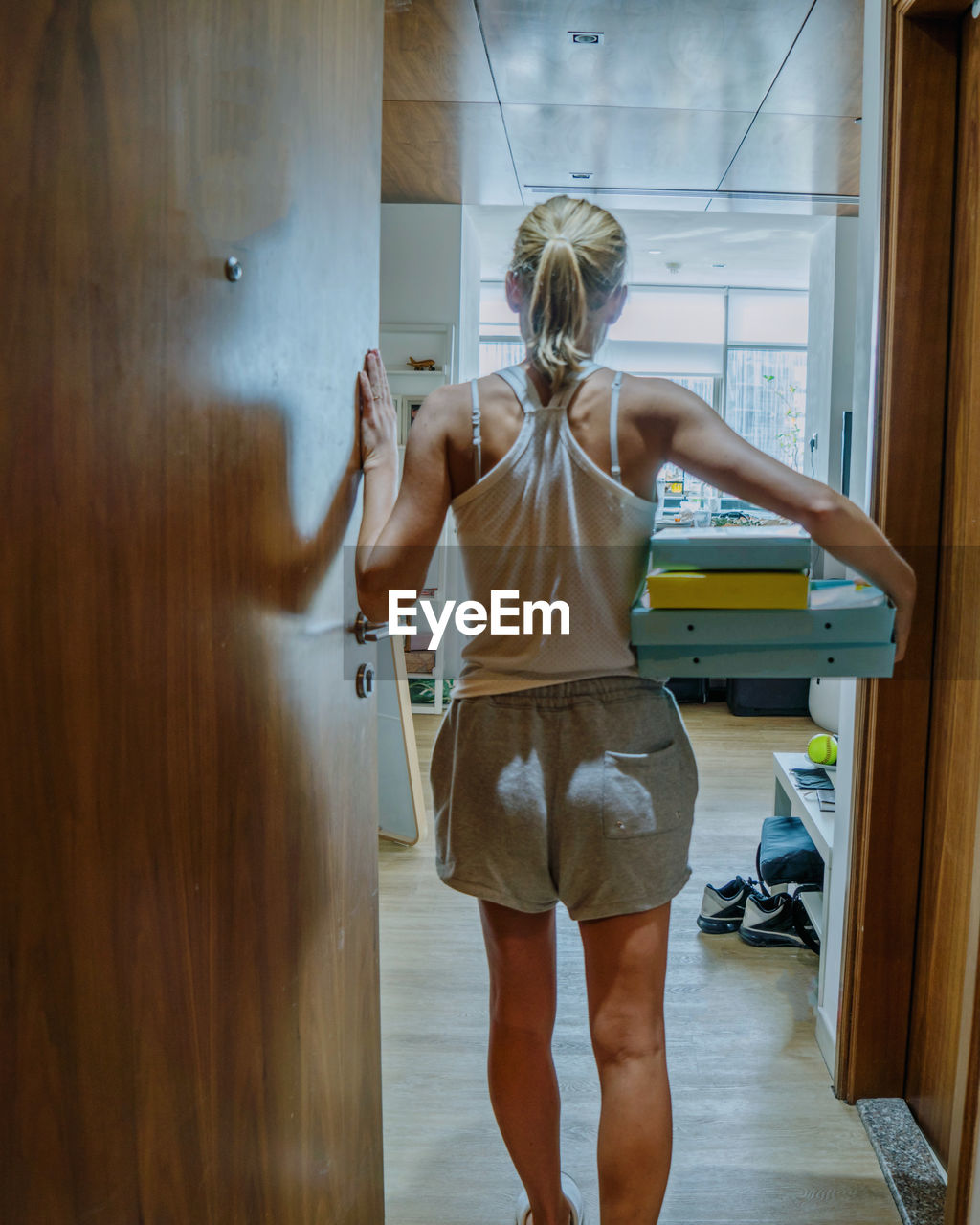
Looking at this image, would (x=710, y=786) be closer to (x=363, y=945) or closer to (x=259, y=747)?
(x=363, y=945)

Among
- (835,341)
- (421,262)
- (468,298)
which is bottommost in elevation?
(835,341)

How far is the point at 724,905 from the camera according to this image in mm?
2695

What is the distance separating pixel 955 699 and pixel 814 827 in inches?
28.1

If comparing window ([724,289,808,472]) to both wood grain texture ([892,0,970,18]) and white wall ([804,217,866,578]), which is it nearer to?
white wall ([804,217,866,578])

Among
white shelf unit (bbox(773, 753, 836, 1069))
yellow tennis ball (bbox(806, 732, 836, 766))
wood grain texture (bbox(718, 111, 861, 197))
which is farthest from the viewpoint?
wood grain texture (bbox(718, 111, 861, 197))

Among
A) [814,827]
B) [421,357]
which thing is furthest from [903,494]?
[421,357]

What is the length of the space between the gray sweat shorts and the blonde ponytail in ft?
1.29

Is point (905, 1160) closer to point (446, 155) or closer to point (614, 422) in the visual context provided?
point (614, 422)

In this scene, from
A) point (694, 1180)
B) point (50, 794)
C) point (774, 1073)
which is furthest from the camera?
point (774, 1073)

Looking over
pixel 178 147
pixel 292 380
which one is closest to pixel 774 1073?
pixel 292 380

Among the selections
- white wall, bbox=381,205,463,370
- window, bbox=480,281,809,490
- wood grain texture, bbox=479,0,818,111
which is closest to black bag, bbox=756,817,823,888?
wood grain texture, bbox=479,0,818,111

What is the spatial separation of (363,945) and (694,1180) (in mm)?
767

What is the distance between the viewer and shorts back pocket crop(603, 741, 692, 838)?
1.18 metres

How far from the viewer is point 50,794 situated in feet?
2.02
